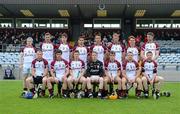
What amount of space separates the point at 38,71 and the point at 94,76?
1541 millimetres

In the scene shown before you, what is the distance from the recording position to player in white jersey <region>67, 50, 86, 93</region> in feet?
40.6

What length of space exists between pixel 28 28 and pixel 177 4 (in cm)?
1349

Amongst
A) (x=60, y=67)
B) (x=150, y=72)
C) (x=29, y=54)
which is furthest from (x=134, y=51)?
(x=29, y=54)

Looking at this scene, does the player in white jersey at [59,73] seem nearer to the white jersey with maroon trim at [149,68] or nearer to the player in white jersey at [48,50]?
the player in white jersey at [48,50]

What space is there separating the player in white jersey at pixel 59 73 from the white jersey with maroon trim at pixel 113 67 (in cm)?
111

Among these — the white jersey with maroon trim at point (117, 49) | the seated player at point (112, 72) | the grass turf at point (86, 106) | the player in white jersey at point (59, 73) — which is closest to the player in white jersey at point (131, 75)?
the seated player at point (112, 72)

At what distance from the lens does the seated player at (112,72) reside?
12.4m

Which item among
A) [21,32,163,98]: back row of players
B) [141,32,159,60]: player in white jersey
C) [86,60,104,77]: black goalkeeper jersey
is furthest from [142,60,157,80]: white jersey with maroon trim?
[86,60,104,77]: black goalkeeper jersey

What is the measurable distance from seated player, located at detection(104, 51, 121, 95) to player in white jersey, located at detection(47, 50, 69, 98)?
106 cm

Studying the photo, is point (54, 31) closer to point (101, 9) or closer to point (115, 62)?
point (101, 9)

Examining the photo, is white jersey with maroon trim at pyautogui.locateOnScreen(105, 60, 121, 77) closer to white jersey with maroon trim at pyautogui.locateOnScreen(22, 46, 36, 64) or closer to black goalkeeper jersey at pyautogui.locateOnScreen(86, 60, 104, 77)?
black goalkeeper jersey at pyautogui.locateOnScreen(86, 60, 104, 77)

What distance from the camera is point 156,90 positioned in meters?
12.7

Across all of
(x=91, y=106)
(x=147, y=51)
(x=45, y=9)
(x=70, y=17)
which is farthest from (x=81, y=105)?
(x=70, y=17)

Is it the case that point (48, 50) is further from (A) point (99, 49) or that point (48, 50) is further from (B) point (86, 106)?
(B) point (86, 106)
